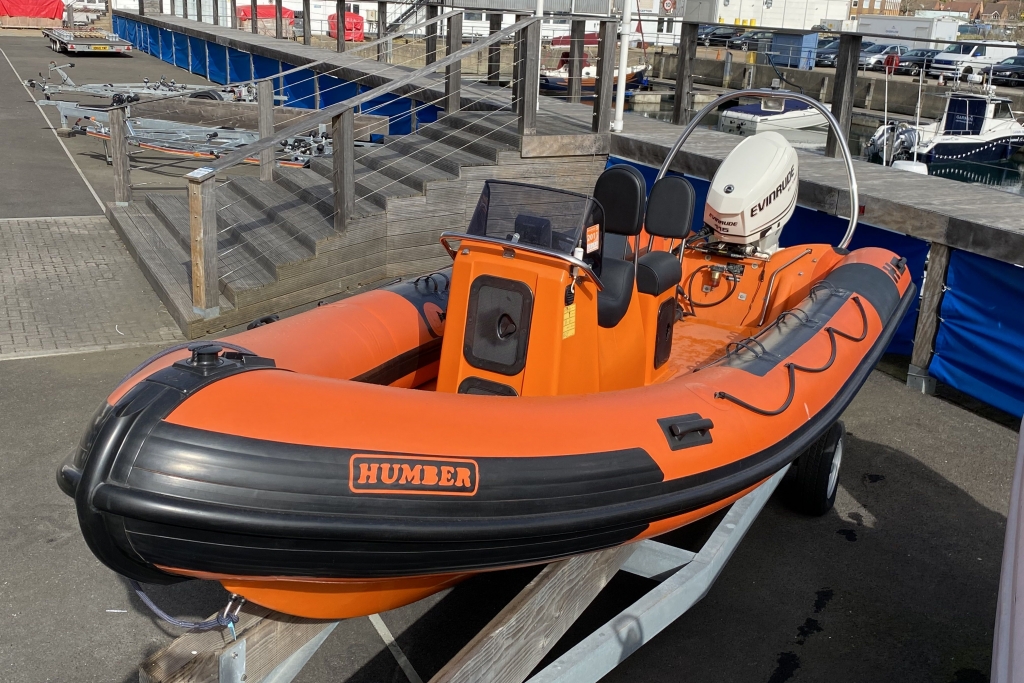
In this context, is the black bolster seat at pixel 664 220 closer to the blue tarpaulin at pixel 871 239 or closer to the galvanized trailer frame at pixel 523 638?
the galvanized trailer frame at pixel 523 638

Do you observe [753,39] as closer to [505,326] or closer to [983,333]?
[983,333]

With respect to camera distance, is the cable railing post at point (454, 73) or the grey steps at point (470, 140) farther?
the cable railing post at point (454, 73)

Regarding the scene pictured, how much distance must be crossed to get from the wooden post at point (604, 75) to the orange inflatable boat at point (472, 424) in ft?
12.9

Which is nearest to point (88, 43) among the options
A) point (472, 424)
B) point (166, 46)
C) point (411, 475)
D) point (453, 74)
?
point (166, 46)

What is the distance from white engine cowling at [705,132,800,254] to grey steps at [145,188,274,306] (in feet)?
10.6

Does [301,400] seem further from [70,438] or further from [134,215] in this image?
[134,215]

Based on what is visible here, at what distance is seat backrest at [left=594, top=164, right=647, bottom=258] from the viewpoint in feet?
13.1

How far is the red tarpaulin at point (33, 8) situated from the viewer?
119ft

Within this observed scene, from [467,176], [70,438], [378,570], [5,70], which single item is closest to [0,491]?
[70,438]

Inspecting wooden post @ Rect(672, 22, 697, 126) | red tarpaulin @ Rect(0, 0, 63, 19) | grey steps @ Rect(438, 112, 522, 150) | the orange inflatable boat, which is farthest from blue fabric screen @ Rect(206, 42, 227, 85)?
red tarpaulin @ Rect(0, 0, 63, 19)

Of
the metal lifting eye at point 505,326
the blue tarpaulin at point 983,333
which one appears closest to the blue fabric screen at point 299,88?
the blue tarpaulin at point 983,333

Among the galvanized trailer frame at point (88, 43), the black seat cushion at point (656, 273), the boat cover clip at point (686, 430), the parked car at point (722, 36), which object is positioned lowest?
the boat cover clip at point (686, 430)

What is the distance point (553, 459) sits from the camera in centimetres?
288

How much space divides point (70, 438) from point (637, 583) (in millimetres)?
3063
